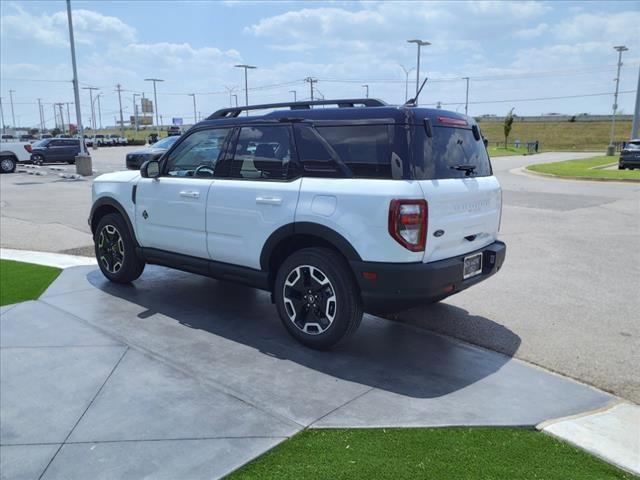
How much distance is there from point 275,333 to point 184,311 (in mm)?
1160

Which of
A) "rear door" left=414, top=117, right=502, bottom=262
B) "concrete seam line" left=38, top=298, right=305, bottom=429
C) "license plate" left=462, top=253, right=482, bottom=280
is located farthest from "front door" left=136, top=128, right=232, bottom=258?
"license plate" left=462, top=253, right=482, bottom=280

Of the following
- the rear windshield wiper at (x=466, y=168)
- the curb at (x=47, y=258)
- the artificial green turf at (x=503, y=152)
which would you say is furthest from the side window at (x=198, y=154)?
the artificial green turf at (x=503, y=152)

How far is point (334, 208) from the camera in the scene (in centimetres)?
414

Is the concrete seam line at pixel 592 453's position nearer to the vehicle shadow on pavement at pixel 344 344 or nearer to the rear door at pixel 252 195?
the vehicle shadow on pavement at pixel 344 344

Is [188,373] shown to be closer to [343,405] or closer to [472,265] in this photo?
[343,405]

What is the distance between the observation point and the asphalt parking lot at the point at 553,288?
14.7 feet

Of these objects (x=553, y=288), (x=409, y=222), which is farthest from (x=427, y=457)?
(x=553, y=288)

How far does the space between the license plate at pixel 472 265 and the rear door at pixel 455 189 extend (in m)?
0.08

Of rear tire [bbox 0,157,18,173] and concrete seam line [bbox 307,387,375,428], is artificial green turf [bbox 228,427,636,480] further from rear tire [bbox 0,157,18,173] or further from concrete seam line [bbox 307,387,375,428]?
rear tire [bbox 0,157,18,173]

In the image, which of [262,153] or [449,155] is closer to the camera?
[449,155]

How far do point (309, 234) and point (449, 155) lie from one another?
1.27 m

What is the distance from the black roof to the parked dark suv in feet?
98.6

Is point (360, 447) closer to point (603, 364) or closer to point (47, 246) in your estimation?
point (603, 364)

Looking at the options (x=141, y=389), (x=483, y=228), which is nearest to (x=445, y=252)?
(x=483, y=228)
